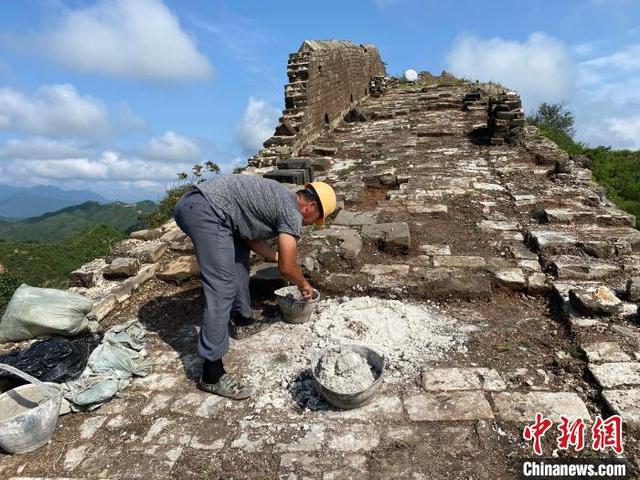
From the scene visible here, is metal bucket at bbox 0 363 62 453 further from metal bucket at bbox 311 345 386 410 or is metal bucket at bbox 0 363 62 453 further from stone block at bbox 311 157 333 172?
stone block at bbox 311 157 333 172

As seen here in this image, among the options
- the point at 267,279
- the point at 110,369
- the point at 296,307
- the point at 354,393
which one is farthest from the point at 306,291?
the point at 110,369

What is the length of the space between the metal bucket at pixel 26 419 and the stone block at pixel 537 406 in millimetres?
2655

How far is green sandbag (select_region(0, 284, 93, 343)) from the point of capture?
2904 millimetres

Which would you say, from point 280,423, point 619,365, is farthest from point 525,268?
point 280,423

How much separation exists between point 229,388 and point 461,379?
1551 mm

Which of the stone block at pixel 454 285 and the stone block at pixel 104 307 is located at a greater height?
the stone block at pixel 454 285

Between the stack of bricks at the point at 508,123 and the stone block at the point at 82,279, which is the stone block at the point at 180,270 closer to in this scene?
the stone block at the point at 82,279

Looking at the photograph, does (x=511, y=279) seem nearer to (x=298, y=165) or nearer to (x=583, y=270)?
(x=583, y=270)

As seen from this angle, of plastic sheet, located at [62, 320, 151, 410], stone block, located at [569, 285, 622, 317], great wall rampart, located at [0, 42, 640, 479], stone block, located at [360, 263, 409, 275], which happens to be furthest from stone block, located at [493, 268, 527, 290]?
plastic sheet, located at [62, 320, 151, 410]

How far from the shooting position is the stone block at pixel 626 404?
2.48 metres

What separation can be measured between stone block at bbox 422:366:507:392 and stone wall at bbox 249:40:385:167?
6.60 metres

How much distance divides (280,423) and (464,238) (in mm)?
3531

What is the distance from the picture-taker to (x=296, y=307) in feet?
12.0

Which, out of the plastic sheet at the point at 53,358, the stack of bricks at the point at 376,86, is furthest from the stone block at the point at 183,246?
the stack of bricks at the point at 376,86
